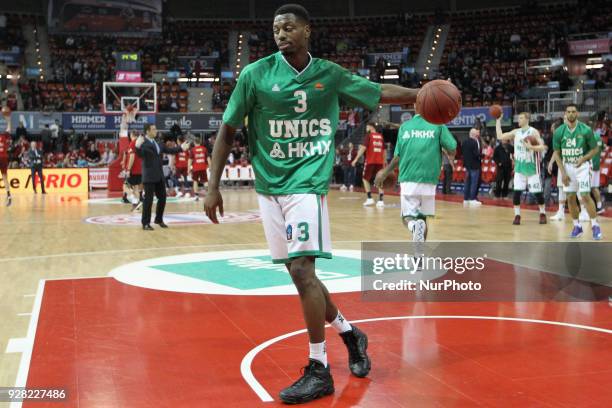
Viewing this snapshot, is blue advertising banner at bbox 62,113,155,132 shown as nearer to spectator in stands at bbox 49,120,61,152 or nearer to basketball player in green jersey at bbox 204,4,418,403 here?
spectator in stands at bbox 49,120,61,152

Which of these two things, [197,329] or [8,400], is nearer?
[8,400]

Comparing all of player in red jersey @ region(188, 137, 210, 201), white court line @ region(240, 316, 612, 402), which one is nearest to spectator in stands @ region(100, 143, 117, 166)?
player in red jersey @ region(188, 137, 210, 201)

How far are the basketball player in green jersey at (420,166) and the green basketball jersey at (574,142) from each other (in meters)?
3.27

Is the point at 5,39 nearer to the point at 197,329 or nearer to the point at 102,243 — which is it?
the point at 102,243

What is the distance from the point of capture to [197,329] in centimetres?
483

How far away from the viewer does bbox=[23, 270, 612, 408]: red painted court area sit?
3404mm

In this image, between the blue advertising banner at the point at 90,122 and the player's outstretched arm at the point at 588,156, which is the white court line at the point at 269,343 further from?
the blue advertising banner at the point at 90,122

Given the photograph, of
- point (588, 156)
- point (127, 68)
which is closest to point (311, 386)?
point (588, 156)

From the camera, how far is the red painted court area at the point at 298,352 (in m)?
3.40

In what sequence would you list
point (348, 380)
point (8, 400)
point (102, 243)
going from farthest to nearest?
point (102, 243), point (348, 380), point (8, 400)

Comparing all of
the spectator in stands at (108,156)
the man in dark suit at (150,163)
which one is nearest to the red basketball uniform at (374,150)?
the man in dark suit at (150,163)

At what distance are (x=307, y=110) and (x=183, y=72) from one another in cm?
3280

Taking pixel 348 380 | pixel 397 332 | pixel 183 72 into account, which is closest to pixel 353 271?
pixel 397 332

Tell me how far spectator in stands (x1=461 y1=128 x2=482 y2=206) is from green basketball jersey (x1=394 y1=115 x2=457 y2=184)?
31.0 feet
